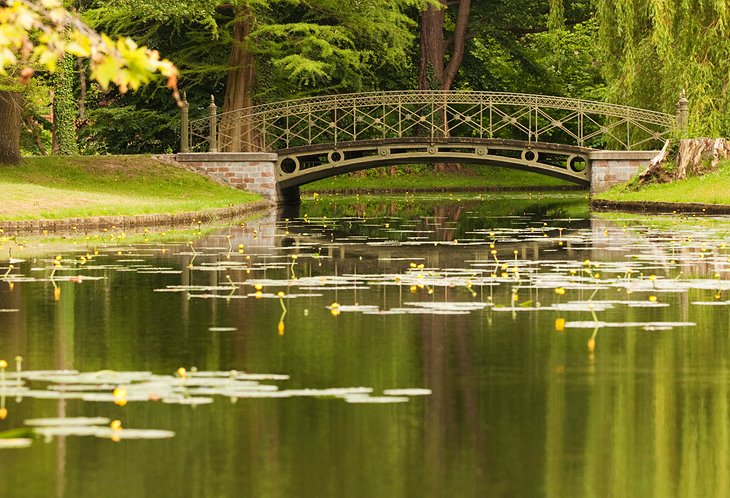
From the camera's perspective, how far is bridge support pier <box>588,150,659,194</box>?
142 feet

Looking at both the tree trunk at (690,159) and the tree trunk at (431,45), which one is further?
the tree trunk at (431,45)

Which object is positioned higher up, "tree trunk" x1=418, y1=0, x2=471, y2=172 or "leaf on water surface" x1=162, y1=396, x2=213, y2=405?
"tree trunk" x1=418, y1=0, x2=471, y2=172

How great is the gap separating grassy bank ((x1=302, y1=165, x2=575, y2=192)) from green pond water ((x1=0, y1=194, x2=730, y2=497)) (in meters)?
36.9

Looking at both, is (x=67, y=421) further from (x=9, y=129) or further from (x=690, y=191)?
(x=9, y=129)

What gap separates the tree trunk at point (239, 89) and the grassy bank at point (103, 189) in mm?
3340

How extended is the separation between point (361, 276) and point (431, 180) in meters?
40.6

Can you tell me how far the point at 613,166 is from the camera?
143ft

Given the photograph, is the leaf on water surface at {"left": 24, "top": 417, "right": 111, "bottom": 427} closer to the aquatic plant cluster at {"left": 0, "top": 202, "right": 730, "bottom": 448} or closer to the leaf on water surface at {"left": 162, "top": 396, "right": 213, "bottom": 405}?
the aquatic plant cluster at {"left": 0, "top": 202, "right": 730, "bottom": 448}

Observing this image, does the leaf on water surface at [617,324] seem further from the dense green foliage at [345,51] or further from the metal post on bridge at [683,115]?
the dense green foliage at [345,51]

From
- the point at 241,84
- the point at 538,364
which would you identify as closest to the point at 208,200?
the point at 241,84

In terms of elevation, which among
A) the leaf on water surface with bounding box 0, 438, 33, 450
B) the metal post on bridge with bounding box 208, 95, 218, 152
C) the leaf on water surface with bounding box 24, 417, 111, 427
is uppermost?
the metal post on bridge with bounding box 208, 95, 218, 152

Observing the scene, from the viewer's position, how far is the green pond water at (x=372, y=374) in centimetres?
720

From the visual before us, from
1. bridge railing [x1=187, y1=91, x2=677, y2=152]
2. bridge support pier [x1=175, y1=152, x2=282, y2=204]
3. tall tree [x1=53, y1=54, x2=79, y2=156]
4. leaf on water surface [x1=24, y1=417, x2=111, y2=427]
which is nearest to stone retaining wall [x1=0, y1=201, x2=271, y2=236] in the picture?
bridge support pier [x1=175, y1=152, x2=282, y2=204]

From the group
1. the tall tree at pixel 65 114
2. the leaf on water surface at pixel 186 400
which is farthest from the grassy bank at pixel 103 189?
the leaf on water surface at pixel 186 400
